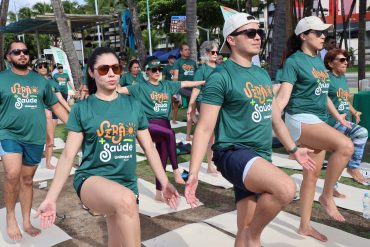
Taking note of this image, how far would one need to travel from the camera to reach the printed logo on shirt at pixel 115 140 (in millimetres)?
3014

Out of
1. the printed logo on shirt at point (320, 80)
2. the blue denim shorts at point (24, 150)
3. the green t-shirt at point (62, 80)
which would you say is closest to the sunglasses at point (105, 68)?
the blue denim shorts at point (24, 150)

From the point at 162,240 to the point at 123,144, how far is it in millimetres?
1677

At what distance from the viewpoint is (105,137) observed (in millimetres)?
3016

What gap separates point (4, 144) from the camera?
447 centimetres

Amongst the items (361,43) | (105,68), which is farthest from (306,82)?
(361,43)

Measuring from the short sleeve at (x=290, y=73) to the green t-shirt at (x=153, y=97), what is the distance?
7.06 ft

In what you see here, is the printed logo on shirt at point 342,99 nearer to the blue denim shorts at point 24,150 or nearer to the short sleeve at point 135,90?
the short sleeve at point 135,90

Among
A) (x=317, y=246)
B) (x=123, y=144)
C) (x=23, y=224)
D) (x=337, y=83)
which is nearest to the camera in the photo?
(x=123, y=144)

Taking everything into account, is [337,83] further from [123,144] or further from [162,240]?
[123,144]

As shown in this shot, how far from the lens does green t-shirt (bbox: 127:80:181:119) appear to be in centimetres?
583

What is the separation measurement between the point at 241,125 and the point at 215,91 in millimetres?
326

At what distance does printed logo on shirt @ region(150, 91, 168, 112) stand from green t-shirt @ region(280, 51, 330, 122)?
2113 millimetres

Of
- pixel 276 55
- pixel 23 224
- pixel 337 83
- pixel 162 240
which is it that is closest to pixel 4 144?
pixel 23 224

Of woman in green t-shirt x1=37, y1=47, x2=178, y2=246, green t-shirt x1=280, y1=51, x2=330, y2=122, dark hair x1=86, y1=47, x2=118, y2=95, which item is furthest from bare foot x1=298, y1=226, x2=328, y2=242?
dark hair x1=86, y1=47, x2=118, y2=95
